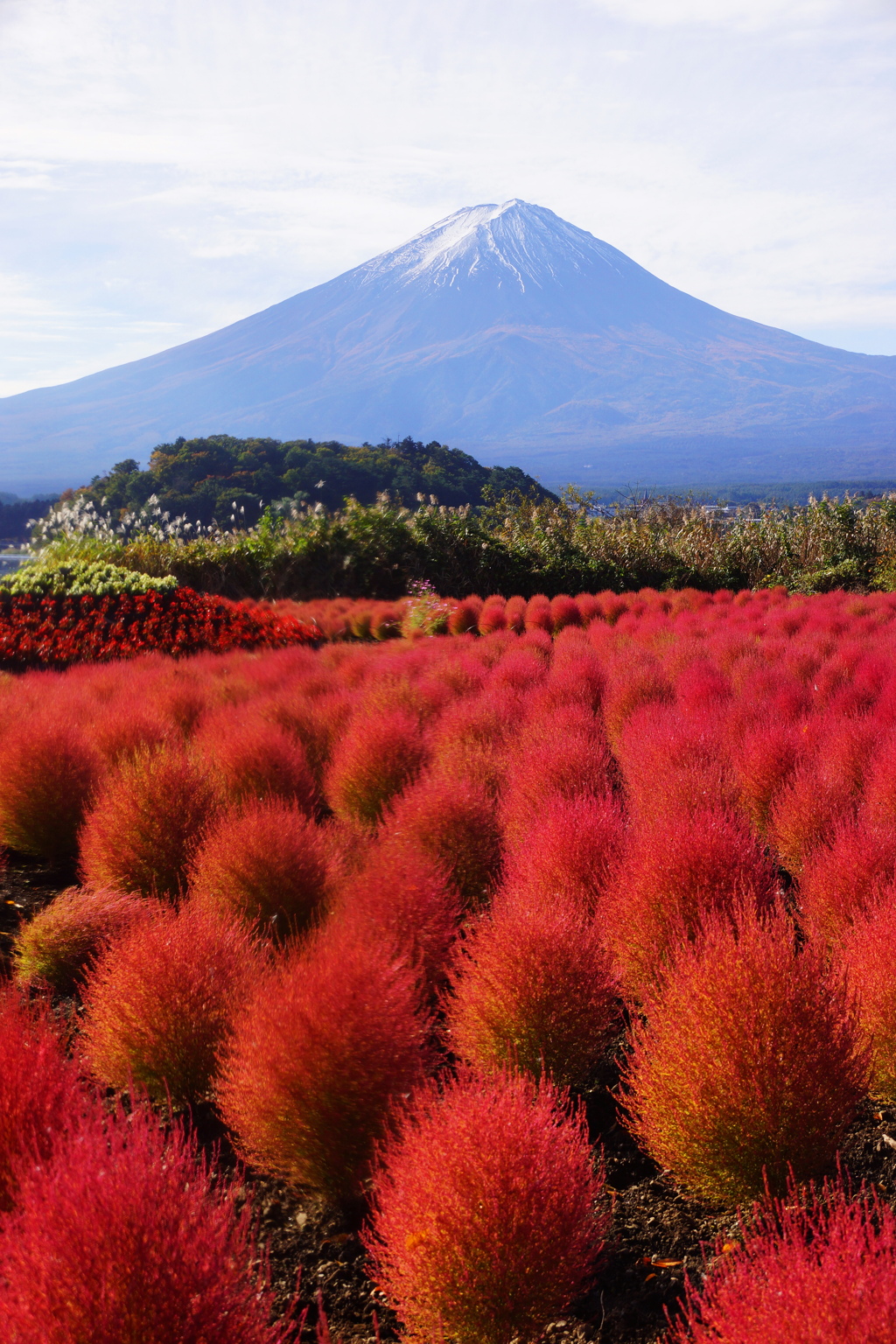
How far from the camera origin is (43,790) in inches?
201

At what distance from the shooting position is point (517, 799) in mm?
4492

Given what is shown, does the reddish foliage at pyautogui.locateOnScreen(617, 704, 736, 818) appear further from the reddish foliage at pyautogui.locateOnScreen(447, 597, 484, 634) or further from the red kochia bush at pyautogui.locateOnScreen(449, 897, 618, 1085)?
the reddish foliage at pyautogui.locateOnScreen(447, 597, 484, 634)

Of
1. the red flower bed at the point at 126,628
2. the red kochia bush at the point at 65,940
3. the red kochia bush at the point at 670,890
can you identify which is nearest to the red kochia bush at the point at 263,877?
the red kochia bush at the point at 65,940

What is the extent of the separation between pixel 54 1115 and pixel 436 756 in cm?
320

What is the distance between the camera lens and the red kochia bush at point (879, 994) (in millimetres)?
2693

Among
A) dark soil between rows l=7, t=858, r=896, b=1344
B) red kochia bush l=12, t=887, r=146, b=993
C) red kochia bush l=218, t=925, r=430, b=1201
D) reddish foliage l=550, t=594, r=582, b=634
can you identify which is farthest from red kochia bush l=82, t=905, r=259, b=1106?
reddish foliage l=550, t=594, r=582, b=634

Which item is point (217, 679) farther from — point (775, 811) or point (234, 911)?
point (775, 811)

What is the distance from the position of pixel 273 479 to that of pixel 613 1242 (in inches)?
1687

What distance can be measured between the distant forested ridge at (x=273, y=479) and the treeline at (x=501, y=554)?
791 inches

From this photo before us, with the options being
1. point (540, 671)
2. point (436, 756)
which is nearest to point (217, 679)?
point (540, 671)

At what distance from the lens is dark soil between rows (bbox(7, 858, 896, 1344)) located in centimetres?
212

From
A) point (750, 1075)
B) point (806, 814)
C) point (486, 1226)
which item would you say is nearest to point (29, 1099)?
point (486, 1226)

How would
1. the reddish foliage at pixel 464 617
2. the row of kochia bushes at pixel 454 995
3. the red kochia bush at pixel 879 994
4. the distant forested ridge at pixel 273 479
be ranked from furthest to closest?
the distant forested ridge at pixel 273 479, the reddish foliage at pixel 464 617, the red kochia bush at pixel 879 994, the row of kochia bushes at pixel 454 995

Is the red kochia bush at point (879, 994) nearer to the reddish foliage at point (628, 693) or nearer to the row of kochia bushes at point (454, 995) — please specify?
the row of kochia bushes at point (454, 995)
